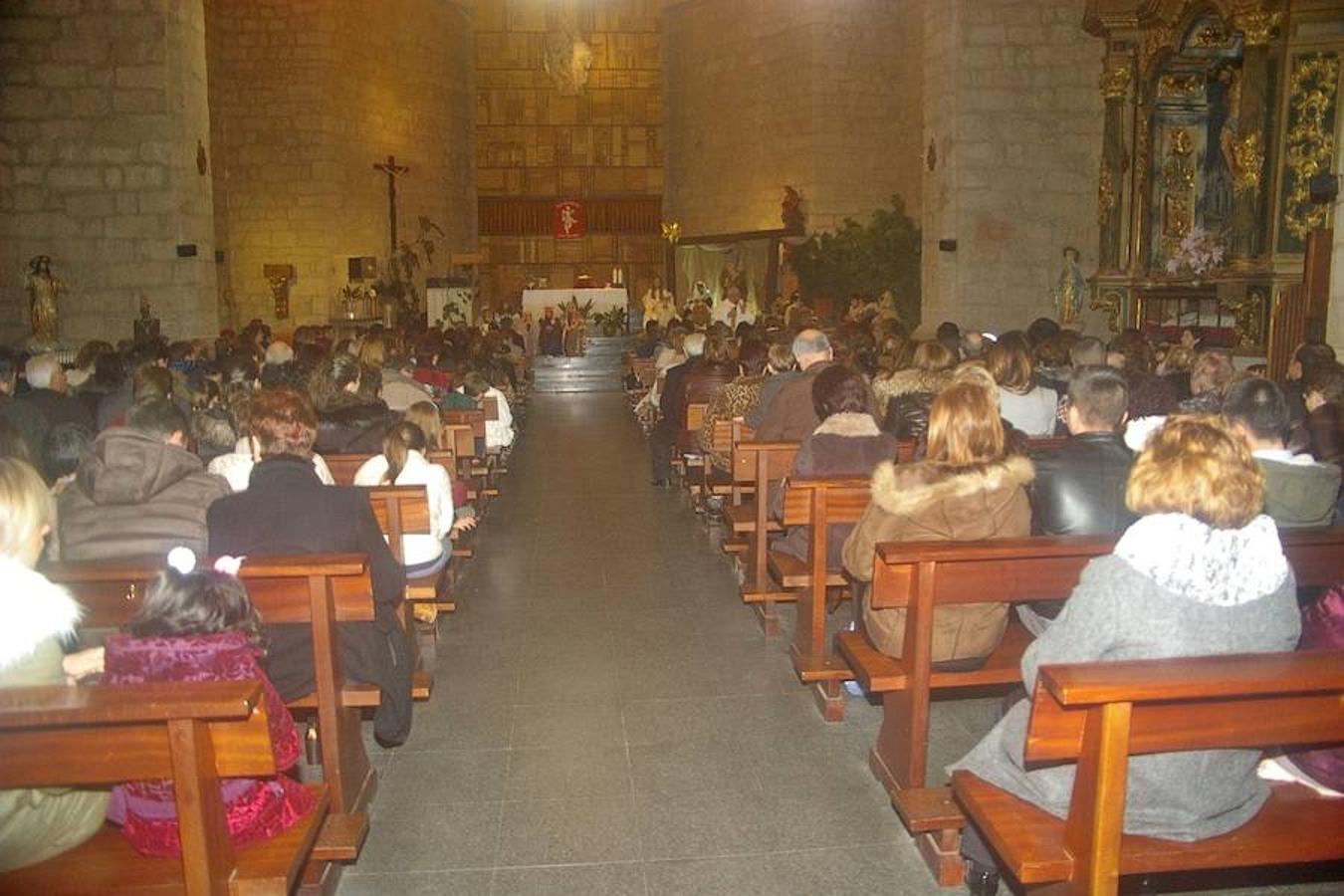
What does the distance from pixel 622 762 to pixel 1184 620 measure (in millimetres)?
2163

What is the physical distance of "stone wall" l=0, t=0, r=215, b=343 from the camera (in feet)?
40.8

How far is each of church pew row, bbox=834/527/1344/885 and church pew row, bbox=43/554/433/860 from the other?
155 cm

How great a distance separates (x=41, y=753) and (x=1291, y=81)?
419 inches

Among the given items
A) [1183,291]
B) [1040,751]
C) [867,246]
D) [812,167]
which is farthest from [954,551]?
[812,167]

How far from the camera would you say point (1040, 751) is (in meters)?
2.31

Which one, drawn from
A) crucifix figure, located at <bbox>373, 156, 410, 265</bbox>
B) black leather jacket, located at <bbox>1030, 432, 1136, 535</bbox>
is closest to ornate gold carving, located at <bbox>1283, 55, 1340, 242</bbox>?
black leather jacket, located at <bbox>1030, 432, 1136, 535</bbox>

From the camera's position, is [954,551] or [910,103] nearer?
[954,551]

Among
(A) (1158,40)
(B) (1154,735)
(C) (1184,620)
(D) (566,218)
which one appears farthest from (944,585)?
(D) (566,218)

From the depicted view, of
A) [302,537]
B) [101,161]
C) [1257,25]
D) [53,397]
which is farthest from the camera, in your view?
[101,161]

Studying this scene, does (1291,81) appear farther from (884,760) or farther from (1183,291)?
(884,760)

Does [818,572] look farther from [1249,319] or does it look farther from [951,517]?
[1249,319]

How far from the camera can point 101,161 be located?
12.7 m

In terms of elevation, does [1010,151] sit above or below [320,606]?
above

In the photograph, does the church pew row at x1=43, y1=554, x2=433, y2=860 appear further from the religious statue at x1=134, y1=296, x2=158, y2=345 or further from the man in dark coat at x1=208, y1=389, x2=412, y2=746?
the religious statue at x1=134, y1=296, x2=158, y2=345
